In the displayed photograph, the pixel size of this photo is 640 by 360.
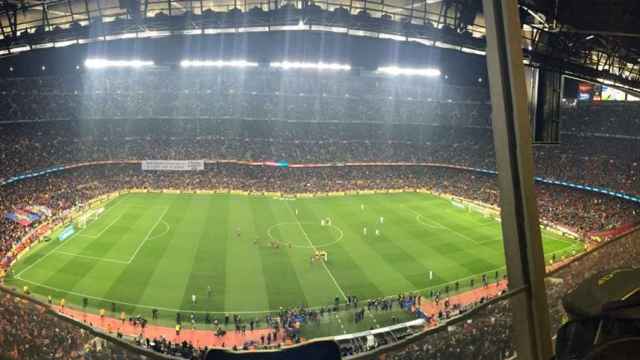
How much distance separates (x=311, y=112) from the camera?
179 feet

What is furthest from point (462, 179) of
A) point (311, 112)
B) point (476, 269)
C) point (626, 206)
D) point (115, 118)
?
point (115, 118)

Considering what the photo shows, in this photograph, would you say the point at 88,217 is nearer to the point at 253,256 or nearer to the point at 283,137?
the point at 253,256

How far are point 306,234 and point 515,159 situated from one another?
2596 cm

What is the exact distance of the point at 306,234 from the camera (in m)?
28.9

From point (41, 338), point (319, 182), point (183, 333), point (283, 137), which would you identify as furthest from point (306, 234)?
point (41, 338)

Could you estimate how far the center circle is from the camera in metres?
27.1

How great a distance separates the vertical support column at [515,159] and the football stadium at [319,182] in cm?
2

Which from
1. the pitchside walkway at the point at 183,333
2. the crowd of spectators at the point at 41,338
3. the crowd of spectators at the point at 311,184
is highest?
the crowd of spectators at the point at 41,338

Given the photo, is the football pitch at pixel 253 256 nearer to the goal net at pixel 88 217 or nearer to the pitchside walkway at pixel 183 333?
the goal net at pixel 88 217

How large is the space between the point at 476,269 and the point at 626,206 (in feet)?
55.4

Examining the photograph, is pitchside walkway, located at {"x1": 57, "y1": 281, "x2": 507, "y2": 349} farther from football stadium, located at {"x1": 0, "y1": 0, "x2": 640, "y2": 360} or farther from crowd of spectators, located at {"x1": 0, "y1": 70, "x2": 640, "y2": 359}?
crowd of spectators, located at {"x1": 0, "y1": 70, "x2": 640, "y2": 359}

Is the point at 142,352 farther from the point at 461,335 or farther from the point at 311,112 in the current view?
the point at 311,112

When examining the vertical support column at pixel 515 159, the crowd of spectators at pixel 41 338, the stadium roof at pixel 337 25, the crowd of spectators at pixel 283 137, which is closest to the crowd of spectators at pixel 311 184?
the crowd of spectators at pixel 283 137

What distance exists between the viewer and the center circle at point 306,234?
27109 mm
